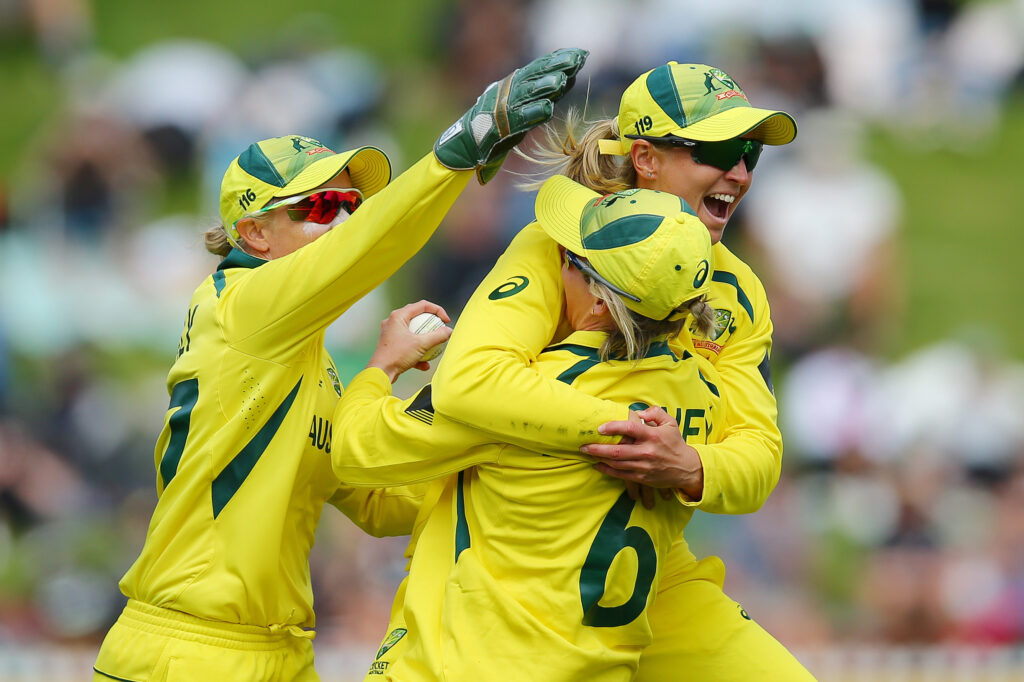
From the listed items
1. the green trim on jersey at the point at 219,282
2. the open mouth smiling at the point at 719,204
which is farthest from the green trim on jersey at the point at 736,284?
the green trim on jersey at the point at 219,282

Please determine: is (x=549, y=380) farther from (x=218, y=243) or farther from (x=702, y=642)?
(x=218, y=243)

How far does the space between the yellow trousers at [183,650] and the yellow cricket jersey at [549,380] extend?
1.00 metres

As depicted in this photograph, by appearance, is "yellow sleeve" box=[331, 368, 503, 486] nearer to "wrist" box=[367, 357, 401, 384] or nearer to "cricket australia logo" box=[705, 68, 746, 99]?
"wrist" box=[367, 357, 401, 384]

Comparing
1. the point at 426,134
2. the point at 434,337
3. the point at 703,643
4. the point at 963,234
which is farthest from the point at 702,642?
the point at 963,234

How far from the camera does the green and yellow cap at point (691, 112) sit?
3.58 meters

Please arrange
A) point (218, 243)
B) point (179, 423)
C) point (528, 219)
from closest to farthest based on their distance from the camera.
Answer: point (179, 423) → point (218, 243) → point (528, 219)

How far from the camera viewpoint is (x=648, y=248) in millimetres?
3035

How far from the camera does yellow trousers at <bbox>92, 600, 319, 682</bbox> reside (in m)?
3.47

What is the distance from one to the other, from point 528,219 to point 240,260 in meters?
6.08

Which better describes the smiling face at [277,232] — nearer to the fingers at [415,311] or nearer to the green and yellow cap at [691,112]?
the fingers at [415,311]

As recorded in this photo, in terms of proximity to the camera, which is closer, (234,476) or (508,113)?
(508,113)

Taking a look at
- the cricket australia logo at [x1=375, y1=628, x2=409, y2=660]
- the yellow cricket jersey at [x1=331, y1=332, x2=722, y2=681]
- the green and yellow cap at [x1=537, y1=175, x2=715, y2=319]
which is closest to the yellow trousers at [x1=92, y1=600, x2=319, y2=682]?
the cricket australia logo at [x1=375, y1=628, x2=409, y2=660]

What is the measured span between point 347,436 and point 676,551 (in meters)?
1.13

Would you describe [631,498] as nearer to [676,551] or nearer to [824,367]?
[676,551]
